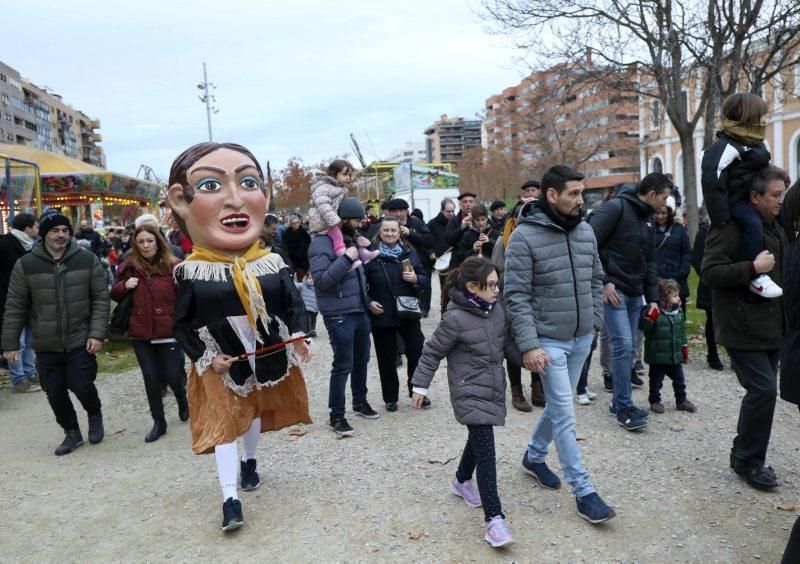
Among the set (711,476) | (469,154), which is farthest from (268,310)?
(469,154)

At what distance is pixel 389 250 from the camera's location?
5.76m

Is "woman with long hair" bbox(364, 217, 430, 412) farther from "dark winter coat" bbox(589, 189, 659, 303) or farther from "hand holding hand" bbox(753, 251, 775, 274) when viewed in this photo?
"hand holding hand" bbox(753, 251, 775, 274)

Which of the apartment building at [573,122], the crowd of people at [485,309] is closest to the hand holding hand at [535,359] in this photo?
the crowd of people at [485,309]

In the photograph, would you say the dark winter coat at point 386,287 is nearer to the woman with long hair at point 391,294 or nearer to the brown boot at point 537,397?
the woman with long hair at point 391,294

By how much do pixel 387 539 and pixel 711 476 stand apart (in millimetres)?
2171

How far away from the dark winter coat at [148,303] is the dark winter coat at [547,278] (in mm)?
3215

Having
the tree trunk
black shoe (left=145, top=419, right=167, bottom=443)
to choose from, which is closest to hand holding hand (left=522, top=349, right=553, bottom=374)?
black shoe (left=145, top=419, right=167, bottom=443)

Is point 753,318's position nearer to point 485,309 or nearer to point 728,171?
point 728,171

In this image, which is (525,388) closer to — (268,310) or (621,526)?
(621,526)

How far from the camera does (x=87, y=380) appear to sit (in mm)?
5352

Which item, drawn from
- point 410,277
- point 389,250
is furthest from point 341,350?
point 389,250

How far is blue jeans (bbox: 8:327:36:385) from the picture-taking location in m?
7.33

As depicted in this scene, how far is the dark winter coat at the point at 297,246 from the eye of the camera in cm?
951

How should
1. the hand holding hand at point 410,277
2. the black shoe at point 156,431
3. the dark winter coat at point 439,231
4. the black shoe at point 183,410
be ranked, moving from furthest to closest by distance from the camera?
the dark winter coat at point 439,231, the black shoe at point 183,410, the hand holding hand at point 410,277, the black shoe at point 156,431
